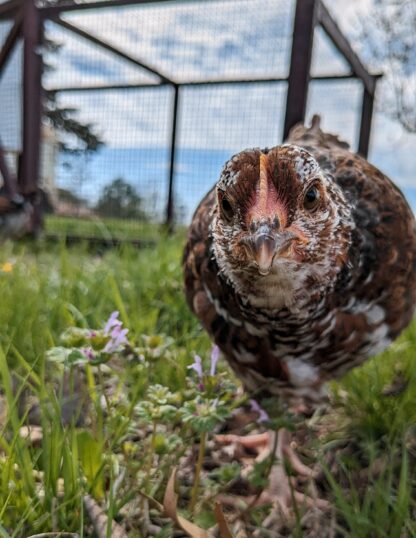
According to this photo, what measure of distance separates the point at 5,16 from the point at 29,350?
3.84 metres

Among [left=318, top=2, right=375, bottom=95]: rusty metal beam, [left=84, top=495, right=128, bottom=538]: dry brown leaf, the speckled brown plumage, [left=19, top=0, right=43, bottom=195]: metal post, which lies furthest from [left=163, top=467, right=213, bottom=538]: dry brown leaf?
[left=19, top=0, right=43, bottom=195]: metal post

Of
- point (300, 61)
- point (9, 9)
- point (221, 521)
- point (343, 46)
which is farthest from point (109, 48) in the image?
point (221, 521)

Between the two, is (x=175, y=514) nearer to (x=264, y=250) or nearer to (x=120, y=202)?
(x=264, y=250)

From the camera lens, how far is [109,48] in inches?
170

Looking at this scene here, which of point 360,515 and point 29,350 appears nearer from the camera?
point 360,515

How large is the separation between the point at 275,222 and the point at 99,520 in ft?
2.15

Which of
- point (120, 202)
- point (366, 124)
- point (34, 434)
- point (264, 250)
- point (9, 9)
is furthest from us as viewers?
point (120, 202)

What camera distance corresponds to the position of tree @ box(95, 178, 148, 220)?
16.1 ft

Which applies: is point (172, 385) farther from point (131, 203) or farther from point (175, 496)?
point (131, 203)

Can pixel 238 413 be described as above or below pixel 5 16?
below

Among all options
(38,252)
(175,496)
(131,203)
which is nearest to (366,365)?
(175,496)

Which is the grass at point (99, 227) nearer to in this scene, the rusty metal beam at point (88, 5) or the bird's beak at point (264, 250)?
the rusty metal beam at point (88, 5)

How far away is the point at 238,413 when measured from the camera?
5.71ft

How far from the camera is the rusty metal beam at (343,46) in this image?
316cm
